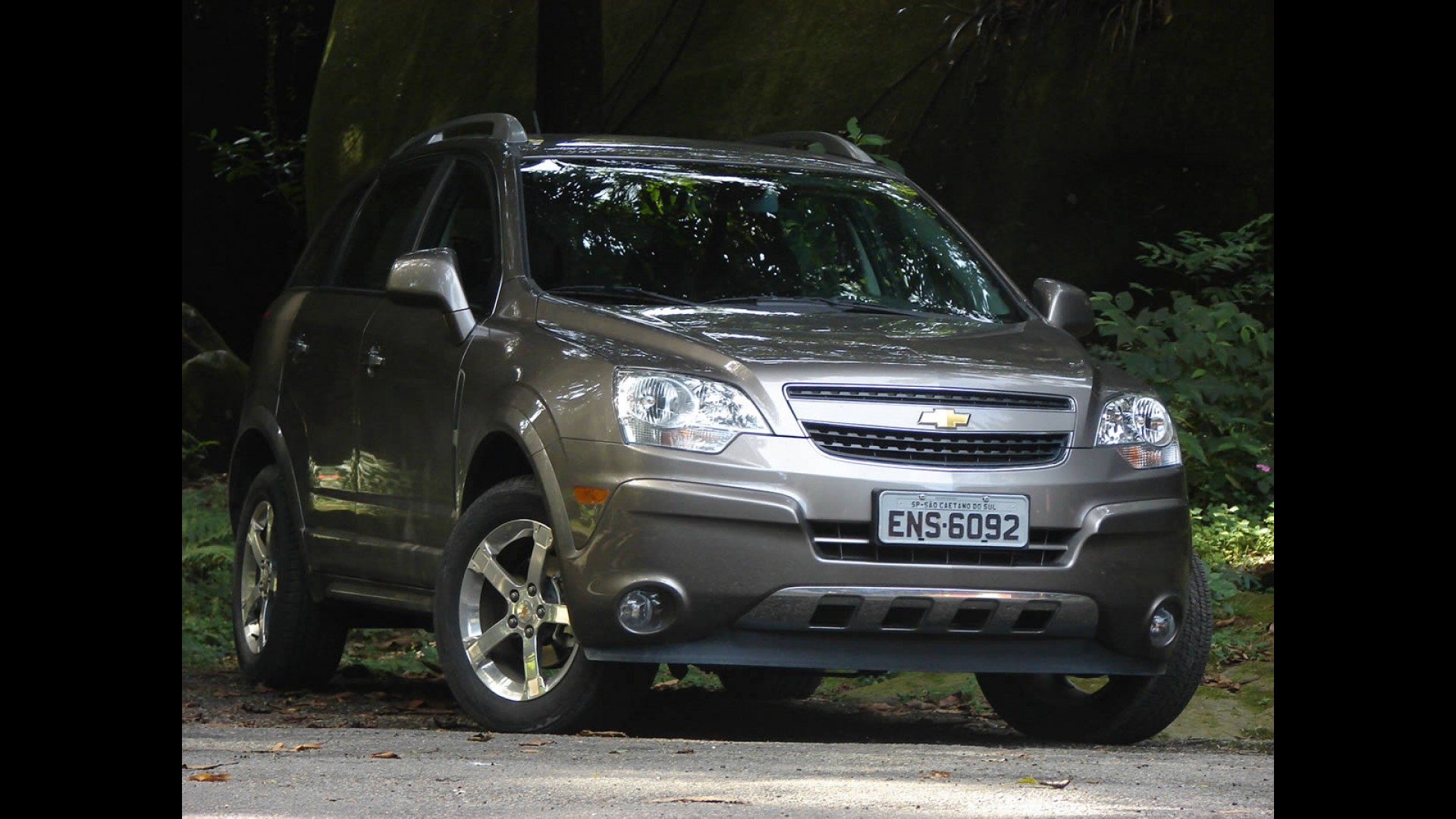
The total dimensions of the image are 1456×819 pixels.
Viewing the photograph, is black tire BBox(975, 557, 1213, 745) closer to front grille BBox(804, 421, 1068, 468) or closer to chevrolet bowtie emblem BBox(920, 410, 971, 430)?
front grille BBox(804, 421, 1068, 468)

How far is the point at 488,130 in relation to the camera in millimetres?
7324

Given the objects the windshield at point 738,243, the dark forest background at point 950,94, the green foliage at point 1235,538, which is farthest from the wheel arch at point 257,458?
the green foliage at point 1235,538

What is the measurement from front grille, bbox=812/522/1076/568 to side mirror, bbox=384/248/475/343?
61.4 inches

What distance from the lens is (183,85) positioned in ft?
60.3

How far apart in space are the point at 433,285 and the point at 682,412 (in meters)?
1.15

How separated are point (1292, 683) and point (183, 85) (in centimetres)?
1600

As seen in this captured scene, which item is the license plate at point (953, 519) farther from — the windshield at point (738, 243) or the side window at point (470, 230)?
the side window at point (470, 230)

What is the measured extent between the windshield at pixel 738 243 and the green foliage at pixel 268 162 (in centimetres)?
946

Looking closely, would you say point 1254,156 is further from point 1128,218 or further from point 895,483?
point 895,483

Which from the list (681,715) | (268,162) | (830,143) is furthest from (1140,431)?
(268,162)

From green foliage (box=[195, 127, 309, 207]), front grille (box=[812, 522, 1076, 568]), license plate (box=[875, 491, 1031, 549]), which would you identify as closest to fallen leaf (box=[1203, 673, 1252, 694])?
front grille (box=[812, 522, 1076, 568])

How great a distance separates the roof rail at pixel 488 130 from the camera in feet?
23.3

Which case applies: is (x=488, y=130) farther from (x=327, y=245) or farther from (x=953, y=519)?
(x=953, y=519)

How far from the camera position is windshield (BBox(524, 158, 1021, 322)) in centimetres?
658
